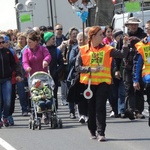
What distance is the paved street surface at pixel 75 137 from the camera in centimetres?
1128

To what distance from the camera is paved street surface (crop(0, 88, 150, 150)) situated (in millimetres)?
11281

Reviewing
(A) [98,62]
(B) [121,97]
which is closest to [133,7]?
(B) [121,97]

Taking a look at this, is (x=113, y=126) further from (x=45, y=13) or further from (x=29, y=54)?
(x=45, y=13)

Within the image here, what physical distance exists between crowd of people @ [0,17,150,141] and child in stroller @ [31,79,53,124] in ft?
1.13

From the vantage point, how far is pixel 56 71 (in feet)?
49.6

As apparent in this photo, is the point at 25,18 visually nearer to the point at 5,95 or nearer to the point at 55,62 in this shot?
the point at 55,62

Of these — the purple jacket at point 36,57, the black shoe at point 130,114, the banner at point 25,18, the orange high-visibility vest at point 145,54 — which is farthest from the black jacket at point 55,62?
the banner at point 25,18

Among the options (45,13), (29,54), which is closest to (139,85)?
(29,54)

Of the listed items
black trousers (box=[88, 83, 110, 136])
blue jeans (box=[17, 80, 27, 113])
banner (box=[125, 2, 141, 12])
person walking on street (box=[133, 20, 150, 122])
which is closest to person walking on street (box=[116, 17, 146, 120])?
person walking on street (box=[133, 20, 150, 122])

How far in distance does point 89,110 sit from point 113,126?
2.02m

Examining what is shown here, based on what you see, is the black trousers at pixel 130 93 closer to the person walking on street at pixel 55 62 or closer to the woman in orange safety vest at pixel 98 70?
the person walking on street at pixel 55 62

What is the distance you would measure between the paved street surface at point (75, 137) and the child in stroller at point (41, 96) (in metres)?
0.38

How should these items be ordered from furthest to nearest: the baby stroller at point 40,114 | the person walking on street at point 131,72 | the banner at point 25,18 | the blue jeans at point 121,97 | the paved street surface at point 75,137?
the banner at point 25,18
the blue jeans at point 121,97
the person walking on street at point 131,72
the baby stroller at point 40,114
the paved street surface at point 75,137

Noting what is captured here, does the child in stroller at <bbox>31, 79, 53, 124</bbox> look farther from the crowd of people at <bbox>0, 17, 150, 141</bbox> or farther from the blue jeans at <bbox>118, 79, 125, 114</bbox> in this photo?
the blue jeans at <bbox>118, 79, 125, 114</bbox>
